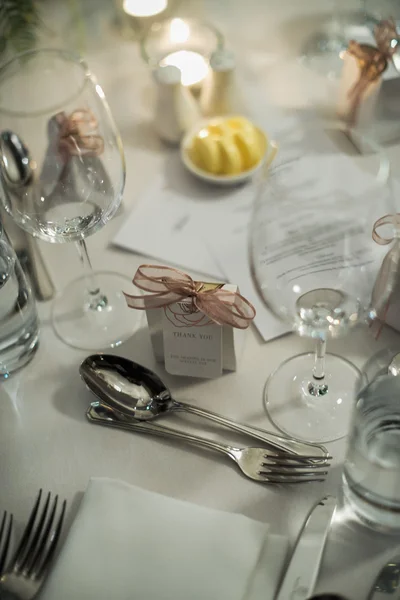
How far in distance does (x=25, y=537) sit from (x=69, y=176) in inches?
15.0

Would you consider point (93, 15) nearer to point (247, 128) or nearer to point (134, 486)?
point (247, 128)

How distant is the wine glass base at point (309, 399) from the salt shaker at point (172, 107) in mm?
405

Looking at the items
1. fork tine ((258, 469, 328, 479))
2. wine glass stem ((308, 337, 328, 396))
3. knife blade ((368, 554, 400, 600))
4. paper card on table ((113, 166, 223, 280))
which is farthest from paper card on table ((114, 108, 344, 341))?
knife blade ((368, 554, 400, 600))

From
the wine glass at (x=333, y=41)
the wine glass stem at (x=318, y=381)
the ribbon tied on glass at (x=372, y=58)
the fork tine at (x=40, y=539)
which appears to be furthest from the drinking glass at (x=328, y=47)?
the fork tine at (x=40, y=539)

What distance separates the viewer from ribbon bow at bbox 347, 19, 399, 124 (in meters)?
0.88

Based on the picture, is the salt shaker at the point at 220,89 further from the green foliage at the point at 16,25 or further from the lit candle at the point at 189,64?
the green foliage at the point at 16,25

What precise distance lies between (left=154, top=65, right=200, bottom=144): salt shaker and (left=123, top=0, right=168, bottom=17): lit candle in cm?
29

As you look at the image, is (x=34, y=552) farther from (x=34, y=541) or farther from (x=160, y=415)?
(x=160, y=415)

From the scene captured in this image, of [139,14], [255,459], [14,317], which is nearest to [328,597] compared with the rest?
[255,459]

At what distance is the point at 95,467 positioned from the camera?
2.14 feet

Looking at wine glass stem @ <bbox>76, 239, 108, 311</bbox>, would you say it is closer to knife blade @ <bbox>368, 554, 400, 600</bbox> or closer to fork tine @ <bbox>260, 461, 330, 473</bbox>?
fork tine @ <bbox>260, 461, 330, 473</bbox>

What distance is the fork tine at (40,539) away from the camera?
55 cm

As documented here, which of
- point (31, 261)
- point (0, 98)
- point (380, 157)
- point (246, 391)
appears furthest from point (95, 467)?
point (380, 157)

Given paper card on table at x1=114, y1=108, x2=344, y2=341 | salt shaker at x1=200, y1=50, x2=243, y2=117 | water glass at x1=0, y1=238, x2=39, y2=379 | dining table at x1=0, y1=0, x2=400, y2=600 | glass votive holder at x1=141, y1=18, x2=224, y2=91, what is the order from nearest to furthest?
dining table at x1=0, y1=0, x2=400, y2=600 < water glass at x1=0, y1=238, x2=39, y2=379 < paper card on table at x1=114, y1=108, x2=344, y2=341 < salt shaker at x1=200, y1=50, x2=243, y2=117 < glass votive holder at x1=141, y1=18, x2=224, y2=91
